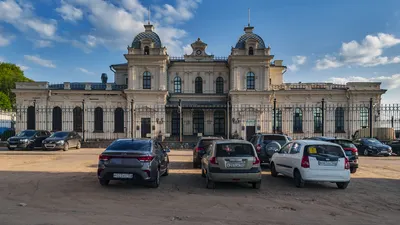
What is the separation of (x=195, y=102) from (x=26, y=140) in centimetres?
2049

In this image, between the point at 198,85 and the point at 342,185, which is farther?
the point at 198,85

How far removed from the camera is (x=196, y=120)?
40219 millimetres

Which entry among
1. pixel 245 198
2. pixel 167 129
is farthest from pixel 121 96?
pixel 245 198

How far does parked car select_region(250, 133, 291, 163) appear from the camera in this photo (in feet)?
47.7

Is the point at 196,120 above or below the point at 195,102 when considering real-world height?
below

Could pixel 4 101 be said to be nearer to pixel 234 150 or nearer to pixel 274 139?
pixel 274 139

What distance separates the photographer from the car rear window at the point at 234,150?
379 inches

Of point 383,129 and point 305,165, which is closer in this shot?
point 305,165

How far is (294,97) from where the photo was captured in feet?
132

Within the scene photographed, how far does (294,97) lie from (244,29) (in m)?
11.5

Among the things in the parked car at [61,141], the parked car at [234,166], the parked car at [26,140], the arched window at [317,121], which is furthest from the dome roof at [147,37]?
the parked car at [234,166]

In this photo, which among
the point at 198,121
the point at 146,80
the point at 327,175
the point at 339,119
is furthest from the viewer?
the point at 198,121

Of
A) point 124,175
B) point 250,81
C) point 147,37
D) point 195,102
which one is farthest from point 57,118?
point 124,175

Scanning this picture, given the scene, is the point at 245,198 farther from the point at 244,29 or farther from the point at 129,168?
the point at 244,29
